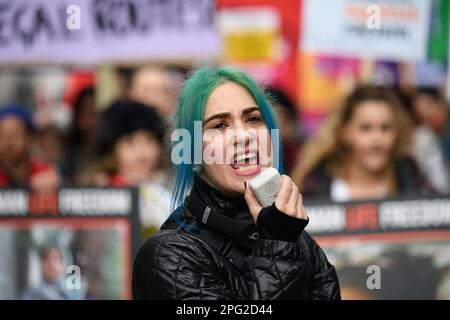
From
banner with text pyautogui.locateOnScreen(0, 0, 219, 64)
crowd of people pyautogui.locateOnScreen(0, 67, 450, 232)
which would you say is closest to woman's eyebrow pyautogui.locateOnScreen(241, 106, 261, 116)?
crowd of people pyautogui.locateOnScreen(0, 67, 450, 232)

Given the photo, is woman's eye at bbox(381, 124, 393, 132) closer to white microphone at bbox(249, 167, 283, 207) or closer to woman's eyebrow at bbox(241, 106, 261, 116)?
woman's eyebrow at bbox(241, 106, 261, 116)

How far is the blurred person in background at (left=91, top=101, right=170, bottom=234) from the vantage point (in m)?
6.28

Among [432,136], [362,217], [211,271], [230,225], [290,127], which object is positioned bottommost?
[362,217]

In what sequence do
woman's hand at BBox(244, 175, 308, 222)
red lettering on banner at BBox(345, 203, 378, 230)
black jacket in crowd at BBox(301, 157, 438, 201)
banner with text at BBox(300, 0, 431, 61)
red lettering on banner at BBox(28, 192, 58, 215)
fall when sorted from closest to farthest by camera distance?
woman's hand at BBox(244, 175, 308, 222)
red lettering on banner at BBox(345, 203, 378, 230)
red lettering on banner at BBox(28, 192, 58, 215)
black jacket in crowd at BBox(301, 157, 438, 201)
banner with text at BBox(300, 0, 431, 61)

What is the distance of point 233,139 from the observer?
2.88 meters

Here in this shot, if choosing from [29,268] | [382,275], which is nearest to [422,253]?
[382,275]

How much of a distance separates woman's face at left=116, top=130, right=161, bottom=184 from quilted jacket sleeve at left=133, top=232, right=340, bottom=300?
3.40 meters

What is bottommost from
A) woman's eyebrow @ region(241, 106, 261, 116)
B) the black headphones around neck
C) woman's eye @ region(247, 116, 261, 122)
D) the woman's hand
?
the black headphones around neck

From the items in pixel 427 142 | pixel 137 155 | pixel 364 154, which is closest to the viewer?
pixel 137 155

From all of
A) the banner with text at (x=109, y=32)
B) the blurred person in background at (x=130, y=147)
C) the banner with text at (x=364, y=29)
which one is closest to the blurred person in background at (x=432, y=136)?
the banner with text at (x=364, y=29)

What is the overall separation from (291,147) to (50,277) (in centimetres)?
226

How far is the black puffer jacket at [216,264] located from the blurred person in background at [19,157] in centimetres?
416

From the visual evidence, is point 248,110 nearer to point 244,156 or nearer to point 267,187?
point 244,156

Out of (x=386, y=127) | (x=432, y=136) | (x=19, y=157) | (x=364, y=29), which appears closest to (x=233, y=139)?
(x=386, y=127)
